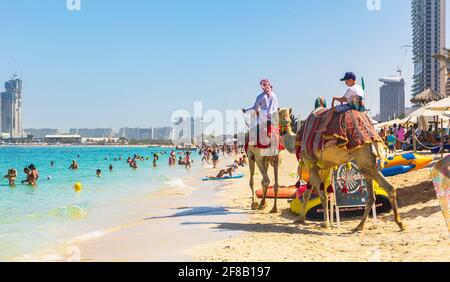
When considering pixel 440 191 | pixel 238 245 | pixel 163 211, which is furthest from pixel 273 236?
pixel 163 211

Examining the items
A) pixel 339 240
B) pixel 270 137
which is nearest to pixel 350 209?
pixel 339 240

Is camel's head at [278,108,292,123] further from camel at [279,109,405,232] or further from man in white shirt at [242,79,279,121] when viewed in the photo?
camel at [279,109,405,232]

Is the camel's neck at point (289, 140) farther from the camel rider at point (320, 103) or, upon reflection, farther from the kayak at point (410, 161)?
the kayak at point (410, 161)

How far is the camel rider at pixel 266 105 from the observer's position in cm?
1029

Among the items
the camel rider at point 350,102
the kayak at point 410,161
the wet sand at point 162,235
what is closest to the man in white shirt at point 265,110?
the wet sand at point 162,235

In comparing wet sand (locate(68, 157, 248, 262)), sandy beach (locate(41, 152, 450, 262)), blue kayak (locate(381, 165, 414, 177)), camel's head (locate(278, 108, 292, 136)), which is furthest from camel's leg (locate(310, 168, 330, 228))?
blue kayak (locate(381, 165, 414, 177))

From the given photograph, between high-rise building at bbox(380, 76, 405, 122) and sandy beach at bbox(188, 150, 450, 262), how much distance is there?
177 m

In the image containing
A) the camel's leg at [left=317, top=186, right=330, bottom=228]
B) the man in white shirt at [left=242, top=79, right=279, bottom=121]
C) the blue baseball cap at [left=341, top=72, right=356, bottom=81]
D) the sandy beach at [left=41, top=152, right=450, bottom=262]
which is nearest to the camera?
the sandy beach at [left=41, top=152, right=450, bottom=262]

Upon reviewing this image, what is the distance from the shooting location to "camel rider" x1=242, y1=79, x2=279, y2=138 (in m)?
A: 10.3

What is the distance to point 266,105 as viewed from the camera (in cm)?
1034

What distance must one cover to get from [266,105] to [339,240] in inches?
162

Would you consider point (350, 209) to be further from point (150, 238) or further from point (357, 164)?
point (150, 238)

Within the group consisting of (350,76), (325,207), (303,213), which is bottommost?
(303,213)
